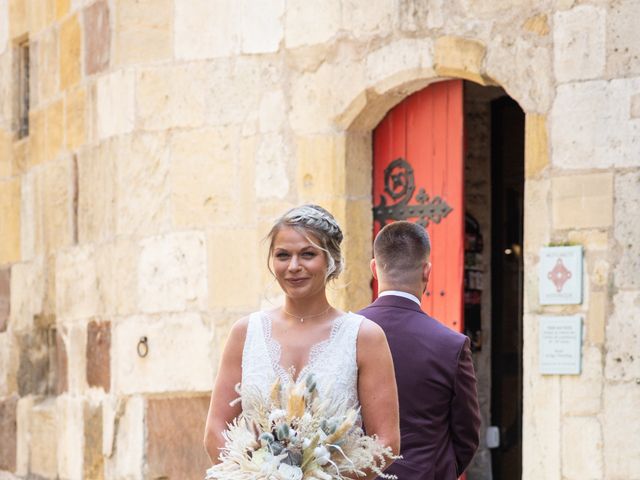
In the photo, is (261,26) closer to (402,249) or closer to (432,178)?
(432,178)

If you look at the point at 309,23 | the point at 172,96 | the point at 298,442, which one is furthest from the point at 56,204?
the point at 298,442

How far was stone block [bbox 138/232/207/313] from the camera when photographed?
692 cm

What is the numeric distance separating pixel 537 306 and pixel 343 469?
286cm

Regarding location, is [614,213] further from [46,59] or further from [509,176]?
[46,59]

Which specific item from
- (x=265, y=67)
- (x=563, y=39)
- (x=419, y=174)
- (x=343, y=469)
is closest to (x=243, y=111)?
(x=265, y=67)

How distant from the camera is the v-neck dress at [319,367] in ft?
10.7

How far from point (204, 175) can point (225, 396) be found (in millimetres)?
3643

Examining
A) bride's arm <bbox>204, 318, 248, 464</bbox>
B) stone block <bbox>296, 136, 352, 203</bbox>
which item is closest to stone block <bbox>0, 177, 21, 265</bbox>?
stone block <bbox>296, 136, 352, 203</bbox>

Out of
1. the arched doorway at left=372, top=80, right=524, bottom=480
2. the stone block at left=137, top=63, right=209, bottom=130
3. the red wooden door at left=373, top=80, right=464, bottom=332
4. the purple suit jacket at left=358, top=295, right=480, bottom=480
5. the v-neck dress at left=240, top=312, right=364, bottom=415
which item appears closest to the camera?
the v-neck dress at left=240, top=312, right=364, bottom=415

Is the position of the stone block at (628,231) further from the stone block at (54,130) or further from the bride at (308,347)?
the stone block at (54,130)

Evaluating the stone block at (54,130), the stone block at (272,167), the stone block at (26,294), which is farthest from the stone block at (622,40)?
the stone block at (26,294)

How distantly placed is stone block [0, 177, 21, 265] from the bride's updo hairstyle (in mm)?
5680

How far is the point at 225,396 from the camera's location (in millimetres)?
3389

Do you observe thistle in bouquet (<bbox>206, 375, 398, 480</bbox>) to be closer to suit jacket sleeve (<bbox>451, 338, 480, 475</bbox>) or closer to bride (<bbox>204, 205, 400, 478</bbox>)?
bride (<bbox>204, 205, 400, 478</bbox>)
